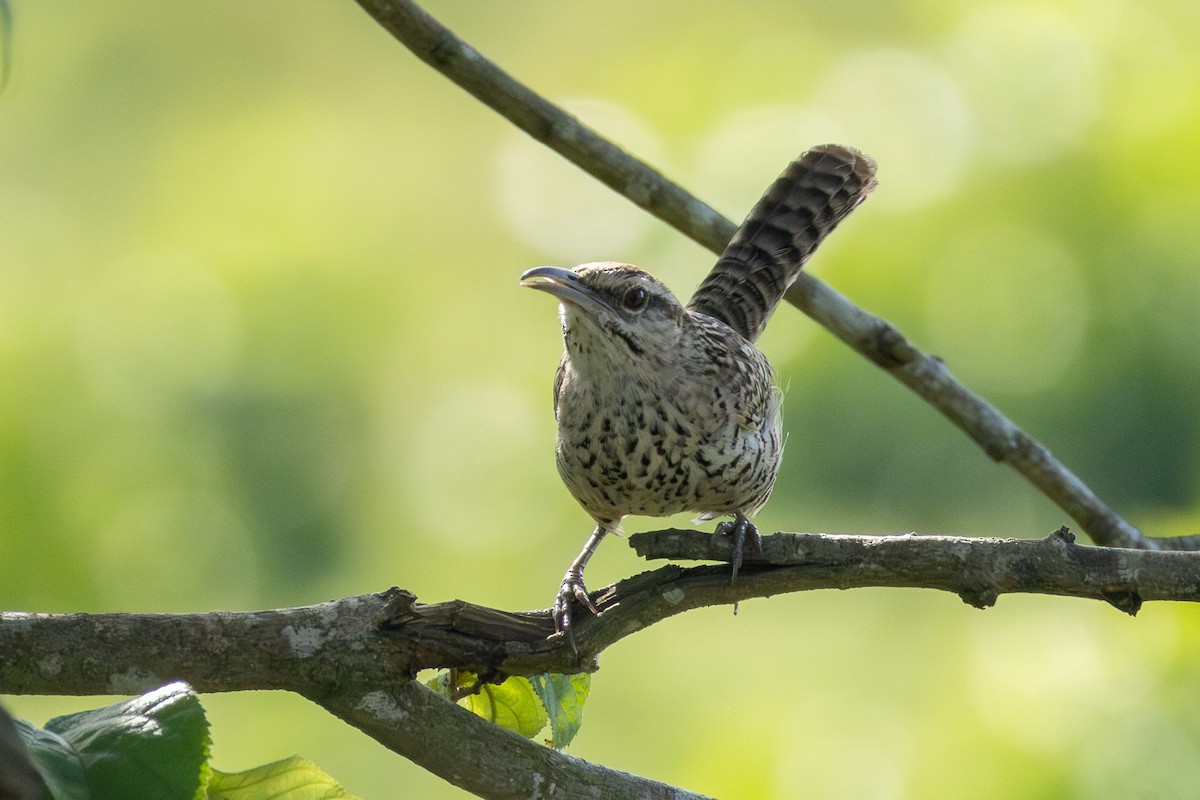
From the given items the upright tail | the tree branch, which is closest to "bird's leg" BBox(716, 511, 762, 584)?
the tree branch

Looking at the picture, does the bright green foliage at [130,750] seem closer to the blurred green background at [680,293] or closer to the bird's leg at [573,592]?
the bird's leg at [573,592]

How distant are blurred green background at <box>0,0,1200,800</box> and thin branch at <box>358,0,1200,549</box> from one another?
227 cm

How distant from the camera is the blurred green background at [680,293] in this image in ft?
18.0

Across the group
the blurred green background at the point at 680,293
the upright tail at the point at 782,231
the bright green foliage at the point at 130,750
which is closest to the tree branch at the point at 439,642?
the bright green foliage at the point at 130,750

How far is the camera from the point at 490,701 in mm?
2146

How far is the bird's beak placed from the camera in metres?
2.40

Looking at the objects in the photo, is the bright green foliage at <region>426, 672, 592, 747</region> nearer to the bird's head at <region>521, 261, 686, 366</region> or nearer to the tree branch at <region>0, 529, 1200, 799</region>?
the tree branch at <region>0, 529, 1200, 799</region>

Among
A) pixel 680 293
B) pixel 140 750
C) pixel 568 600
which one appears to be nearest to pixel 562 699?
pixel 568 600

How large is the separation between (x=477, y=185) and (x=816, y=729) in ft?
14.0

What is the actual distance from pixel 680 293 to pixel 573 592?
3.47 metres

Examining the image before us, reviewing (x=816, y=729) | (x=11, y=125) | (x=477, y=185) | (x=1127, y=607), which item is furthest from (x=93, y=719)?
(x=11, y=125)

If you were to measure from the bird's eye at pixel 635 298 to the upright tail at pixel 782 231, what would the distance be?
2.45 feet

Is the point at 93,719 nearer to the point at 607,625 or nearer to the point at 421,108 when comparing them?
the point at 607,625

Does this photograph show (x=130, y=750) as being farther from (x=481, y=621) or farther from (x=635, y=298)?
(x=635, y=298)
